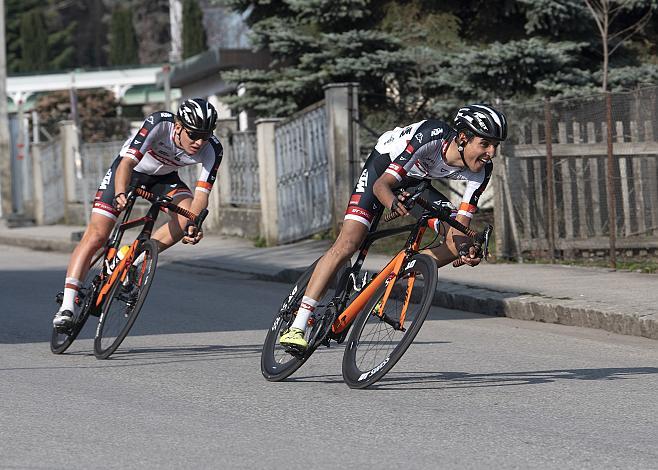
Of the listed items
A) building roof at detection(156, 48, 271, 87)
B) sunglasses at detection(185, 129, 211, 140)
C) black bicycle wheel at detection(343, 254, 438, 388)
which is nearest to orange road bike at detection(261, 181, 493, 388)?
black bicycle wheel at detection(343, 254, 438, 388)

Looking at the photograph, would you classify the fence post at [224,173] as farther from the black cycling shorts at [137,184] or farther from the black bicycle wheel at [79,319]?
the black bicycle wheel at [79,319]

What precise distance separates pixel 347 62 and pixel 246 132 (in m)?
2.31

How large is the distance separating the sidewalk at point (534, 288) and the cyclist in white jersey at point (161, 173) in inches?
138

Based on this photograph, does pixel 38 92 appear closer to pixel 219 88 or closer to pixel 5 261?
pixel 219 88

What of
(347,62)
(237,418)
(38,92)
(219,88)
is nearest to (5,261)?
(347,62)

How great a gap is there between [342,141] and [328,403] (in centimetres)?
1192

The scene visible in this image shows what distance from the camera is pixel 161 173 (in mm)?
10078

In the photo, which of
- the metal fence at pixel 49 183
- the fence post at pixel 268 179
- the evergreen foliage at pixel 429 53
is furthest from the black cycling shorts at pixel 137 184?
the metal fence at pixel 49 183

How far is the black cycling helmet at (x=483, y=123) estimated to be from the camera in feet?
25.6

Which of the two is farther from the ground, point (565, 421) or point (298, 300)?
point (298, 300)

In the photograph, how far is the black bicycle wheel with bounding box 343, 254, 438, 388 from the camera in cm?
775

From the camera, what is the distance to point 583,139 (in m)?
15.6

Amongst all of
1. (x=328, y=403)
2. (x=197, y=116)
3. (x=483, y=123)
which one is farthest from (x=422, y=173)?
(x=197, y=116)

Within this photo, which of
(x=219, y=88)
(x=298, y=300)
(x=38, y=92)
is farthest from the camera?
(x=38, y=92)
